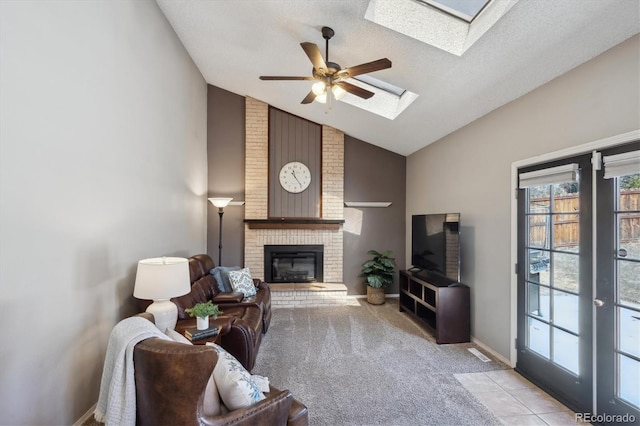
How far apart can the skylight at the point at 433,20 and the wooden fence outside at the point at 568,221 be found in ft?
5.04

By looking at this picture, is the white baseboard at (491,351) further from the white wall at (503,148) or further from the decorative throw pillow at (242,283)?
the decorative throw pillow at (242,283)

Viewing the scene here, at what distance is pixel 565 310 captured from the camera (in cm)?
241

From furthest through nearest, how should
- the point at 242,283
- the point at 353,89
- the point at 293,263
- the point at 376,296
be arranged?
the point at 293,263
the point at 376,296
the point at 242,283
the point at 353,89

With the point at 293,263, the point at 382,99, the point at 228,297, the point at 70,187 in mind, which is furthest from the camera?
the point at 293,263

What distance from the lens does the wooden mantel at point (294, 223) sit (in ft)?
17.3

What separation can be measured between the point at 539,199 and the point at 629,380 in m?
1.44

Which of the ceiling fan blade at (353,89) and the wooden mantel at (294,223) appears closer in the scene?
the ceiling fan blade at (353,89)

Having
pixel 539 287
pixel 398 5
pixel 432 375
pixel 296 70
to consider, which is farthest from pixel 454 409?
pixel 296 70

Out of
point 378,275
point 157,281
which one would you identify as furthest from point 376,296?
point 157,281

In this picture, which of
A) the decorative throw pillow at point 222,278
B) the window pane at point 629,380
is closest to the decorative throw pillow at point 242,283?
the decorative throw pillow at point 222,278

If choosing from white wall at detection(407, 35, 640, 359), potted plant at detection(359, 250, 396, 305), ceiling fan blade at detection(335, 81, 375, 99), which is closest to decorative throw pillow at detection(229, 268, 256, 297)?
potted plant at detection(359, 250, 396, 305)

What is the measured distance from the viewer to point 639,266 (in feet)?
6.25

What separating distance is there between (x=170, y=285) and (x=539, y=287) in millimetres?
3170
